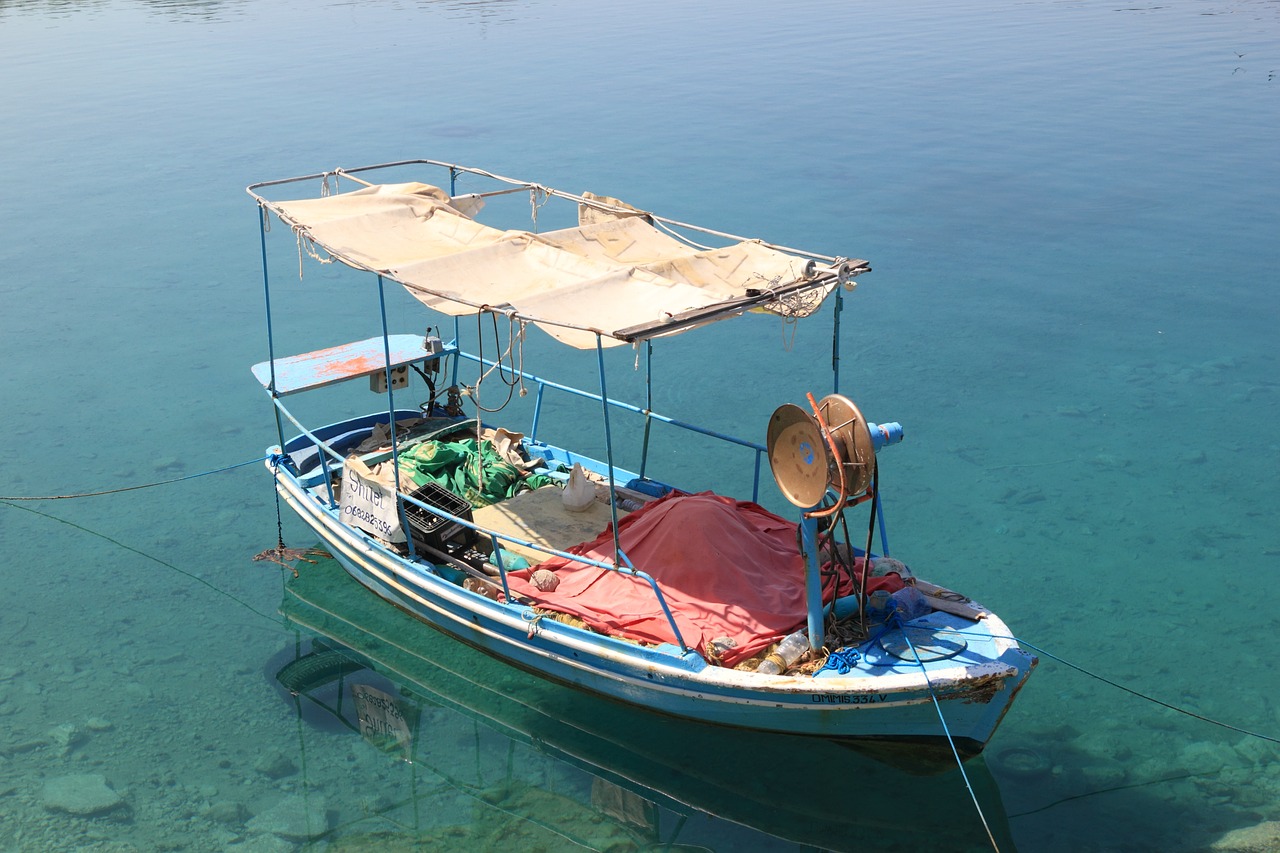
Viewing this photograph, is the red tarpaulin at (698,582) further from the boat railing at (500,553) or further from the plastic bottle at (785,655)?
the plastic bottle at (785,655)

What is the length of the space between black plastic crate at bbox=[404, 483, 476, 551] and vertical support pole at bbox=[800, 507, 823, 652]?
313 cm

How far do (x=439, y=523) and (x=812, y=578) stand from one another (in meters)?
3.39

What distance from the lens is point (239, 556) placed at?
449 inches

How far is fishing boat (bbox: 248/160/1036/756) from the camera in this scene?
7586mm

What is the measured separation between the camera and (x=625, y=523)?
A: 943 centimetres

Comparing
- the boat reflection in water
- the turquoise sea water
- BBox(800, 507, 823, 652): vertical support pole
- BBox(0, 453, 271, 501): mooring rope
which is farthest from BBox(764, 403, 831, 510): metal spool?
BBox(0, 453, 271, 501): mooring rope

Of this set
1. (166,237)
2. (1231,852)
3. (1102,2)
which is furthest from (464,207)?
(1102,2)

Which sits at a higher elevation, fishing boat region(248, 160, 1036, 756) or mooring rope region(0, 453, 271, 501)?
fishing boat region(248, 160, 1036, 756)

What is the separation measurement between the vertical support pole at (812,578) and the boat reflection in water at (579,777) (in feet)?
3.54

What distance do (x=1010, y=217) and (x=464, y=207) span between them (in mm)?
12549

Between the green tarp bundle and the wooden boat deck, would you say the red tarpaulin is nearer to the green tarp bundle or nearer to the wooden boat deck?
the wooden boat deck

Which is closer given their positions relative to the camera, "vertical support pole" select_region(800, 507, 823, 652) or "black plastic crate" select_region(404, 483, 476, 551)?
"vertical support pole" select_region(800, 507, 823, 652)

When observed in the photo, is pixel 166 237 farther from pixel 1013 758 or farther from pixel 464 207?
pixel 1013 758

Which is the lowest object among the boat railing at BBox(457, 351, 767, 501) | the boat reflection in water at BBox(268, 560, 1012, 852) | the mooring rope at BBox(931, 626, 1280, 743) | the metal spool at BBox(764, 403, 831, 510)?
the boat reflection in water at BBox(268, 560, 1012, 852)
